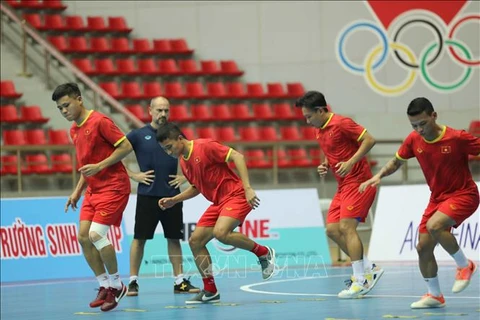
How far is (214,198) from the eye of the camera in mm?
9828

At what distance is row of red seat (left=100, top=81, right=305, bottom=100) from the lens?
22812 millimetres

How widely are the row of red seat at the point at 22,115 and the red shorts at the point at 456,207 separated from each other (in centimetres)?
1353

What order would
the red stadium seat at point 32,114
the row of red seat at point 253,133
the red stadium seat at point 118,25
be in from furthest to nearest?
the red stadium seat at point 118,25
the row of red seat at point 253,133
the red stadium seat at point 32,114

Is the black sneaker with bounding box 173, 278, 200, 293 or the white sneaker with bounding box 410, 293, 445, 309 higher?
the white sneaker with bounding box 410, 293, 445, 309

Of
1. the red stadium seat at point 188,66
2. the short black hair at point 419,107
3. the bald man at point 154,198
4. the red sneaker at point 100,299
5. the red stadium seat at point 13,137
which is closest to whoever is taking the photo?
the short black hair at point 419,107

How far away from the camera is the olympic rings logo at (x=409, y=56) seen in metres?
23.4

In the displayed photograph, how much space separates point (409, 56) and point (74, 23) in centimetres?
811

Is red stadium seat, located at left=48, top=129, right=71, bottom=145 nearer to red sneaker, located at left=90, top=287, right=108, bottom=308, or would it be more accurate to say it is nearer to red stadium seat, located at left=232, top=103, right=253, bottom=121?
red stadium seat, located at left=232, top=103, right=253, bottom=121

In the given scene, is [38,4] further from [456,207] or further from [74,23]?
[456,207]

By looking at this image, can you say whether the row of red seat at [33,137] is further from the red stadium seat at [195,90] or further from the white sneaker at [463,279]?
the white sneaker at [463,279]

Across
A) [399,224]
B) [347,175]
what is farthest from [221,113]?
[347,175]

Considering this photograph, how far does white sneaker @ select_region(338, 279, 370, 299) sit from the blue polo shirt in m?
2.74

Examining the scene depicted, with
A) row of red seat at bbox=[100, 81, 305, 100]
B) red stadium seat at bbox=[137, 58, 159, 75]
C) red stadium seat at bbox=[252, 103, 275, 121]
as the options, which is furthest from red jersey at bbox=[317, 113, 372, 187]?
red stadium seat at bbox=[137, 58, 159, 75]

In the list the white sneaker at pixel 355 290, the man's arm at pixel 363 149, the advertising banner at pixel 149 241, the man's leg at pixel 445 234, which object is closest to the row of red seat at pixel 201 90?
the advertising banner at pixel 149 241
